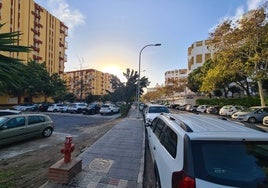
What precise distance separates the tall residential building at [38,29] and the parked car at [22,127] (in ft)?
106

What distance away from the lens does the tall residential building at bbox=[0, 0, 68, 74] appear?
1783 inches

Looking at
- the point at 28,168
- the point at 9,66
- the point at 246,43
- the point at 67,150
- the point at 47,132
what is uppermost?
the point at 246,43

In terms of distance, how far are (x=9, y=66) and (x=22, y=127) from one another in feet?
26.8

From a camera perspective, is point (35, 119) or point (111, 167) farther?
point (35, 119)

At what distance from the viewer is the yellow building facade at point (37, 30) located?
44.8 meters

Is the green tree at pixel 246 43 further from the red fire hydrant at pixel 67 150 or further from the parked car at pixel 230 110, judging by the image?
the red fire hydrant at pixel 67 150

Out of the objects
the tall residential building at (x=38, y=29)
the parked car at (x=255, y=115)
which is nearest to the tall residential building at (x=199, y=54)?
the tall residential building at (x=38, y=29)

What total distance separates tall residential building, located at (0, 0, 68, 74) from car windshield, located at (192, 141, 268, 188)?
141ft

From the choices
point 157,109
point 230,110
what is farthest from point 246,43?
point 157,109

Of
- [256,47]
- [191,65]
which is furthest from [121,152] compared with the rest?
[191,65]

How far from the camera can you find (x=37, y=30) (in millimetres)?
54531

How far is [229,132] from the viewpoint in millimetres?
2768

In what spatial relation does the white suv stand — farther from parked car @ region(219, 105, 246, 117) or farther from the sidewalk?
parked car @ region(219, 105, 246, 117)

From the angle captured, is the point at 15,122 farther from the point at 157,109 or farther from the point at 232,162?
the point at 232,162
